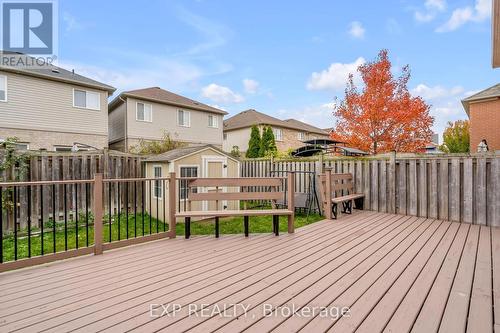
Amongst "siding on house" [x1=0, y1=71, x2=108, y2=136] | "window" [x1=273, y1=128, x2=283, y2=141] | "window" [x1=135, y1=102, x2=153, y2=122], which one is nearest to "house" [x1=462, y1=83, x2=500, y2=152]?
"window" [x1=273, y1=128, x2=283, y2=141]

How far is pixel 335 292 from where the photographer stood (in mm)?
2389

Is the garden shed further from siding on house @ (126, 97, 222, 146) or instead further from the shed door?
siding on house @ (126, 97, 222, 146)

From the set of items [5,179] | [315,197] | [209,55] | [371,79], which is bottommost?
[315,197]

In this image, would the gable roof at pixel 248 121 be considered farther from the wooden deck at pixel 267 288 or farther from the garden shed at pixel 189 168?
the wooden deck at pixel 267 288

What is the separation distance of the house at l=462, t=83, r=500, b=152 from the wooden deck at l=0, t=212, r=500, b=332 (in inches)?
424

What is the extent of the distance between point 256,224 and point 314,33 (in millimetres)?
10088

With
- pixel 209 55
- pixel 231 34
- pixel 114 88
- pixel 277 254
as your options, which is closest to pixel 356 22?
pixel 231 34

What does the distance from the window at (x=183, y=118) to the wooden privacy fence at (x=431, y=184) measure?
1134 centimetres

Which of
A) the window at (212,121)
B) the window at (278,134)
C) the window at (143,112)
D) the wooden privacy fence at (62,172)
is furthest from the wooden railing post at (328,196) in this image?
the window at (278,134)

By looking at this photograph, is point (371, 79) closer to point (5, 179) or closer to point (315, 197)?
point (315, 197)

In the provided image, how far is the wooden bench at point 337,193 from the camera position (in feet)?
19.9

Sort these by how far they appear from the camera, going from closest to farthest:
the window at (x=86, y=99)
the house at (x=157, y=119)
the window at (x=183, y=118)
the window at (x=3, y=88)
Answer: the window at (x=3, y=88), the window at (x=86, y=99), the house at (x=157, y=119), the window at (x=183, y=118)

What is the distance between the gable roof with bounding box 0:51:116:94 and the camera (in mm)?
10648

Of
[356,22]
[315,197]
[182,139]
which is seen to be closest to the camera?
[315,197]
